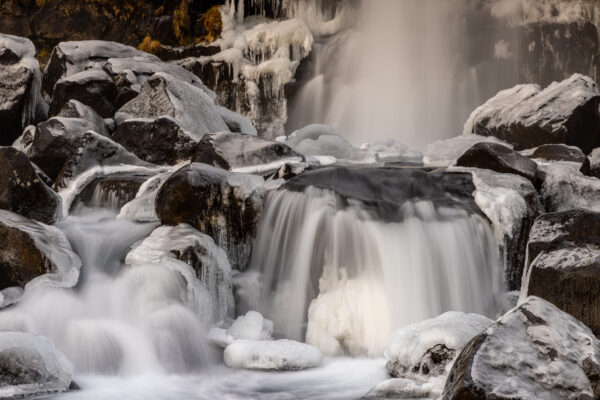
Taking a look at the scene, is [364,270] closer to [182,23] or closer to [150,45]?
[150,45]

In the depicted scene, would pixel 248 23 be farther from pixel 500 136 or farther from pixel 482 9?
pixel 500 136

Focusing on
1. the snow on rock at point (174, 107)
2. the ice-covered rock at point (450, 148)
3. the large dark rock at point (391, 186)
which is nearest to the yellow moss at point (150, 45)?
the snow on rock at point (174, 107)

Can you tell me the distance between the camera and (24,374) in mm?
3350

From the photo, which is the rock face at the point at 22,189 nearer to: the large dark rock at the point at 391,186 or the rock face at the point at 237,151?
the rock face at the point at 237,151

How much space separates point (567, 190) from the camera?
595cm

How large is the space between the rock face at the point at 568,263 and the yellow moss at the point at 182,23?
15.4m

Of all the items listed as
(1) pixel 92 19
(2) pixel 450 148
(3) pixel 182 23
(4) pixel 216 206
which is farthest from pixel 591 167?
(1) pixel 92 19

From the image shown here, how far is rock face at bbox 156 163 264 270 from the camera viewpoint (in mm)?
5312

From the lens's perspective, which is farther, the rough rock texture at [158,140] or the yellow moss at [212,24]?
the yellow moss at [212,24]

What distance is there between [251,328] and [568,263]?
2.23m

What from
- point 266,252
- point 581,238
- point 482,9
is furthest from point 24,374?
point 482,9

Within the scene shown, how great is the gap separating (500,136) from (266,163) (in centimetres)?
500

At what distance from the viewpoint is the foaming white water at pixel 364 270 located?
189 inches

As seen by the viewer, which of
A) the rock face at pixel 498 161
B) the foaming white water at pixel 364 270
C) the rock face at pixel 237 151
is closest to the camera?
the foaming white water at pixel 364 270
